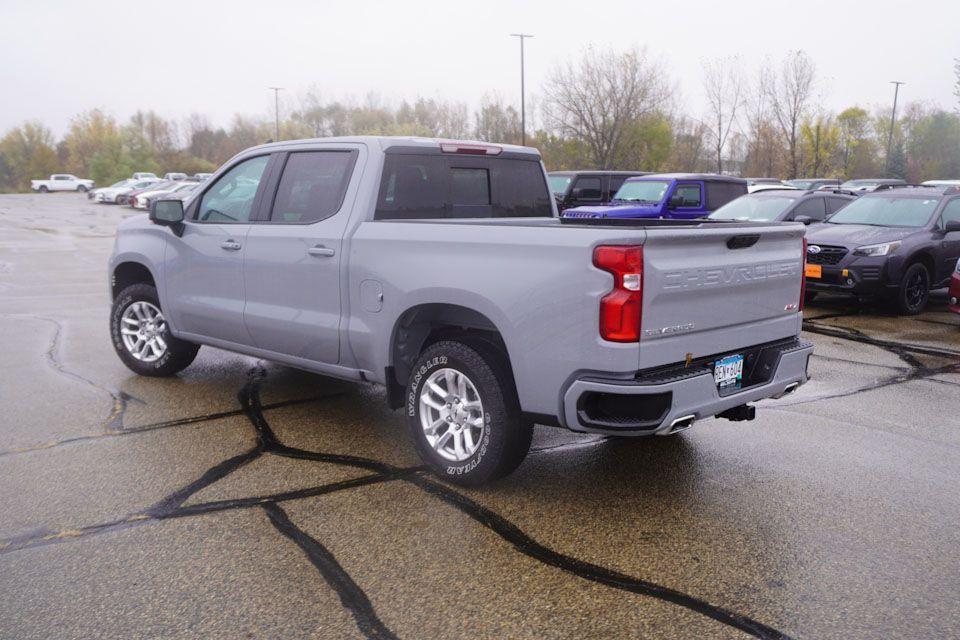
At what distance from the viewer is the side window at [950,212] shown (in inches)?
437

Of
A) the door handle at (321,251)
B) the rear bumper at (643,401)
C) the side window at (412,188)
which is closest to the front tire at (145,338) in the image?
the door handle at (321,251)

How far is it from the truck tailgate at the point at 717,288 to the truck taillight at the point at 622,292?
43 millimetres

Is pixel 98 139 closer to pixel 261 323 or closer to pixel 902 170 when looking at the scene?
pixel 902 170

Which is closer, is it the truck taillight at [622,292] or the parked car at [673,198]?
the truck taillight at [622,292]

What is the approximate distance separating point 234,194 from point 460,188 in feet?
5.95

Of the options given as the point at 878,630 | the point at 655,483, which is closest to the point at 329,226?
the point at 655,483

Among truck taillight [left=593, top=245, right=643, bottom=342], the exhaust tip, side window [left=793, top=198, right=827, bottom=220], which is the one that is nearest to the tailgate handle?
truck taillight [left=593, top=245, right=643, bottom=342]

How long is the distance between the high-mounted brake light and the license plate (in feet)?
7.37

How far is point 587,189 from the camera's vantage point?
21.0 metres

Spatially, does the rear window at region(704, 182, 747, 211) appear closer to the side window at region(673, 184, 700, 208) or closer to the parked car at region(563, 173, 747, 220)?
the parked car at region(563, 173, 747, 220)

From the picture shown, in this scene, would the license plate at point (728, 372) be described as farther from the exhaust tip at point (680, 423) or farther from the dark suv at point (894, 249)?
the dark suv at point (894, 249)

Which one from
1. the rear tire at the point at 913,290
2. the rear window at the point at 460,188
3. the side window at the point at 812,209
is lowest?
the rear tire at the point at 913,290

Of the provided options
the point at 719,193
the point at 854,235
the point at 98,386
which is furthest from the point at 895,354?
the point at 719,193

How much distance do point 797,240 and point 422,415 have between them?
96.5 inches
